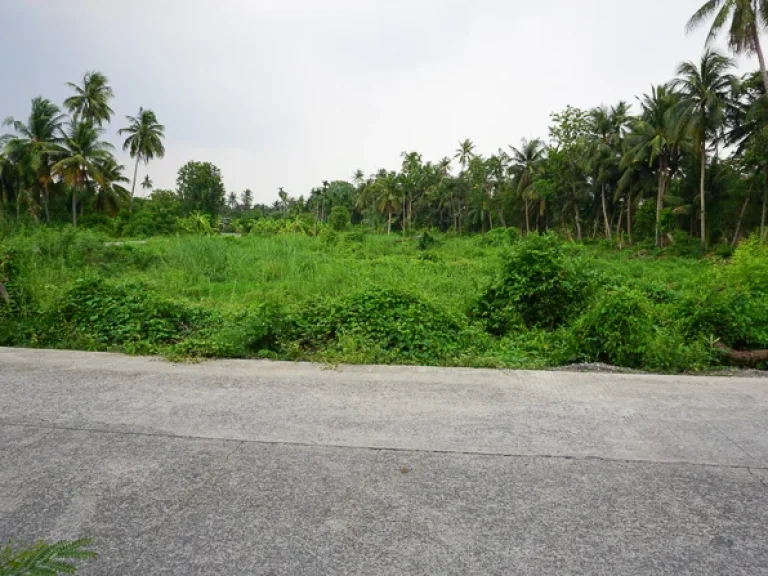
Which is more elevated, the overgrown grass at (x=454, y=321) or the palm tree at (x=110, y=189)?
the palm tree at (x=110, y=189)

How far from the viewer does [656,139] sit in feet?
94.4

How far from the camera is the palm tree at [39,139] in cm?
3081

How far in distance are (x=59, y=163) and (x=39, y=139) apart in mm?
4192

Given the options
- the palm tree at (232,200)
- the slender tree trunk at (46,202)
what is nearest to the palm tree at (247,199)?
the palm tree at (232,200)

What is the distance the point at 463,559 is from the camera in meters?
1.79

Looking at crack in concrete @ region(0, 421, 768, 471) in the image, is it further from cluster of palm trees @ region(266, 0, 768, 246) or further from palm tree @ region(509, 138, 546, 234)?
palm tree @ region(509, 138, 546, 234)

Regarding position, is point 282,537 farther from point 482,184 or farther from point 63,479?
point 482,184

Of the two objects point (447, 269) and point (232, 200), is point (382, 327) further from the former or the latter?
point (232, 200)

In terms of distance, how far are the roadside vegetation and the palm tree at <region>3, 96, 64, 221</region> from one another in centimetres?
11

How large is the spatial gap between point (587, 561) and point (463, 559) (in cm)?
44

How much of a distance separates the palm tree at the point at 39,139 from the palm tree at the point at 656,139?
35.9 meters

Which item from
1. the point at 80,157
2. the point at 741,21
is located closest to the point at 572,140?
the point at 741,21

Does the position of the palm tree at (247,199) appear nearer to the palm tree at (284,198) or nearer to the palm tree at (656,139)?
the palm tree at (284,198)

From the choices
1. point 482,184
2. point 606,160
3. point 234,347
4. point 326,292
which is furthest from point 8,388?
point 482,184
